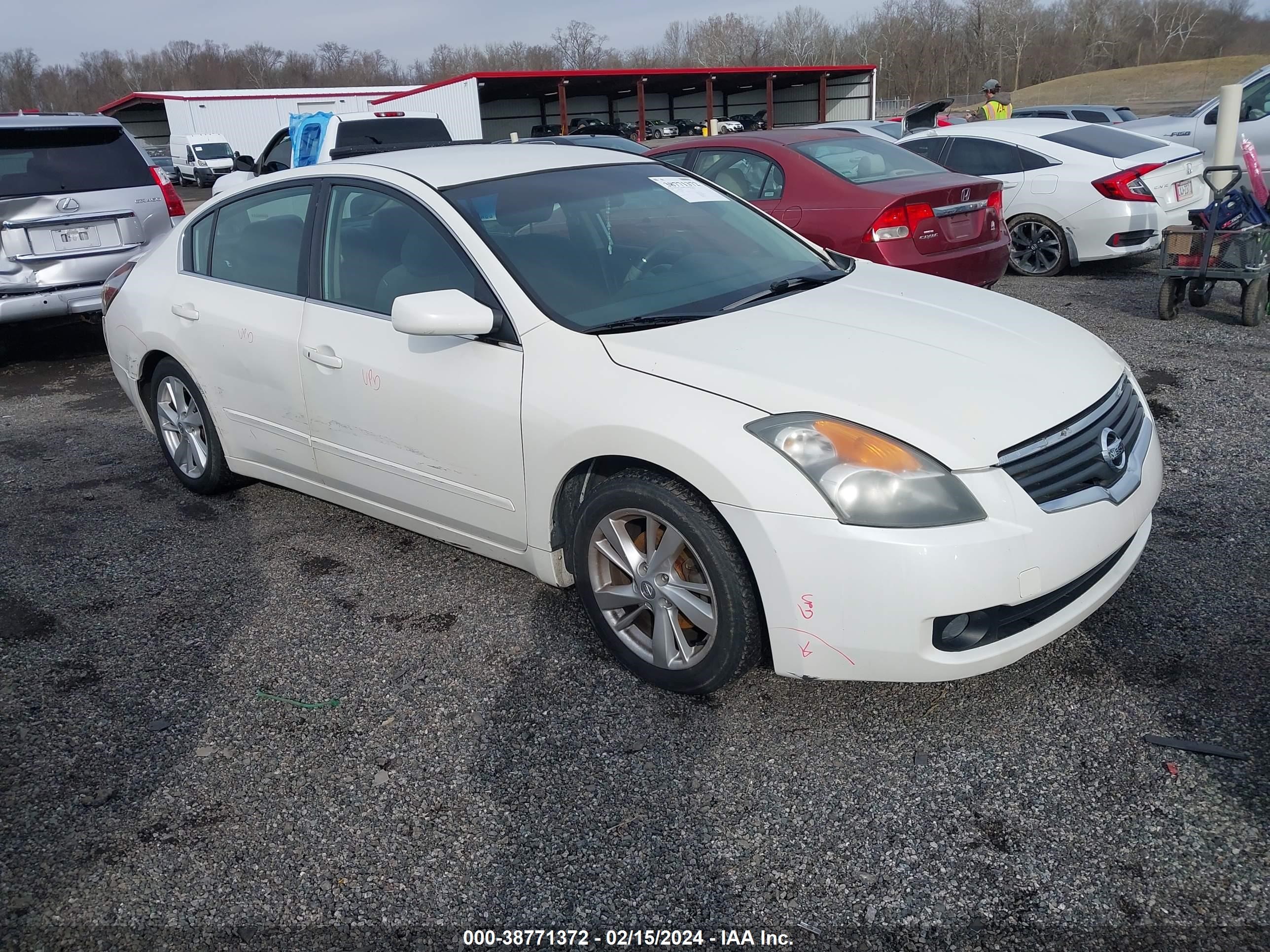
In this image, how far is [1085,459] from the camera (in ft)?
9.30

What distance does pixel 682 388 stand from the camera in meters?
2.89

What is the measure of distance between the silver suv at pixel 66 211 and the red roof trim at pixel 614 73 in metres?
34.0

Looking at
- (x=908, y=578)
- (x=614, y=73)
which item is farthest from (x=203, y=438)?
(x=614, y=73)

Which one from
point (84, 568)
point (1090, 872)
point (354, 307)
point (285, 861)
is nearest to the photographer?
point (1090, 872)

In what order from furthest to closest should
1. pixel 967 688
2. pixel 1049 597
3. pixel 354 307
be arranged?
pixel 354 307, pixel 967 688, pixel 1049 597

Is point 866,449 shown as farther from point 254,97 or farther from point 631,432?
point 254,97

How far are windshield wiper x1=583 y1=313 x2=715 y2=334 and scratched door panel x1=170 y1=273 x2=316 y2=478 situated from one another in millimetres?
1449

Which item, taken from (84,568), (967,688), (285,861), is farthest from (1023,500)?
(84,568)

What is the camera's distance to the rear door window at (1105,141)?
9016 millimetres

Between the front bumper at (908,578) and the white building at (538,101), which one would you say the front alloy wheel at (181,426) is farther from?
the white building at (538,101)

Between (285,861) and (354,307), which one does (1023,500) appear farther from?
(354,307)

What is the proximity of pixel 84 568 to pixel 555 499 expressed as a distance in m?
2.45

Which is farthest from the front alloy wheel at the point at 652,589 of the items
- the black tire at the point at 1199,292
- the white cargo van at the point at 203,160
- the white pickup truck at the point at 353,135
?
the white cargo van at the point at 203,160

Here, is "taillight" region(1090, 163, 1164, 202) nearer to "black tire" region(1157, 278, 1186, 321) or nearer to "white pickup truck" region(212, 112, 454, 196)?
"black tire" region(1157, 278, 1186, 321)
